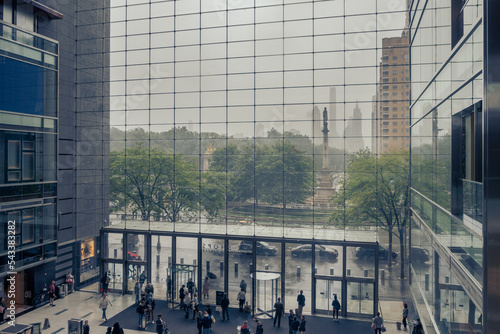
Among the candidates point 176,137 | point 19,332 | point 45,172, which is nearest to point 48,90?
point 45,172

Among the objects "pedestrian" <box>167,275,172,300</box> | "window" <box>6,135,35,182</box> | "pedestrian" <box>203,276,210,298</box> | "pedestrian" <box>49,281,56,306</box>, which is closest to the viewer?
"window" <box>6,135,35,182</box>

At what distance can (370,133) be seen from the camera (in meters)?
21.4

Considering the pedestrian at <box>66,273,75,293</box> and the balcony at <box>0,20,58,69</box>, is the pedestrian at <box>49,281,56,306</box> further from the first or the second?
the balcony at <box>0,20,58,69</box>

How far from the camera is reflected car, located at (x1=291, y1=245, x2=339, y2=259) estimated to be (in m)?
18.4

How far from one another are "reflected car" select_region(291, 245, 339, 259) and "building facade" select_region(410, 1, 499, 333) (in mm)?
3908

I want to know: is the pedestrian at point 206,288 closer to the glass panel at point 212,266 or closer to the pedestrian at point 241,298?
the glass panel at point 212,266

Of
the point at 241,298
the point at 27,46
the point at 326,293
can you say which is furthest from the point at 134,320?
the point at 27,46

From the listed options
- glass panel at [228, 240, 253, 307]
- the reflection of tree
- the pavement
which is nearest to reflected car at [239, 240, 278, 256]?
glass panel at [228, 240, 253, 307]

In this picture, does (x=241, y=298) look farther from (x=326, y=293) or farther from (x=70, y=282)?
(x=70, y=282)

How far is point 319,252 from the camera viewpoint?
738 inches

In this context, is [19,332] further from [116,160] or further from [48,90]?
[116,160]

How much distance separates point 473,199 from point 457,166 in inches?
81.3

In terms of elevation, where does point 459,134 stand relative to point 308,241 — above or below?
above

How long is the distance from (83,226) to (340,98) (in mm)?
17580
